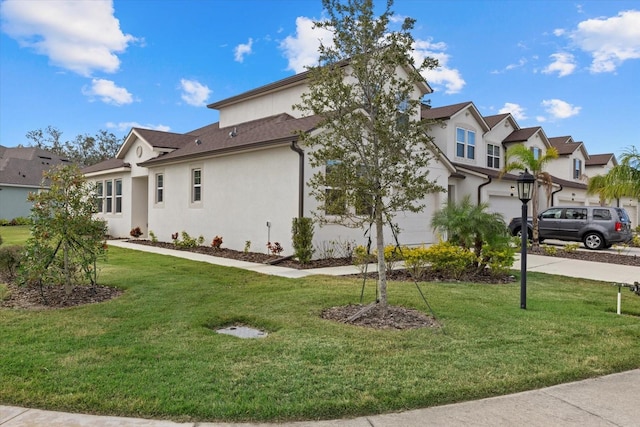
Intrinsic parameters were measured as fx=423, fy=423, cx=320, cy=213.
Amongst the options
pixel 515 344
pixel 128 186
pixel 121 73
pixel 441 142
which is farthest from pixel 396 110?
pixel 121 73

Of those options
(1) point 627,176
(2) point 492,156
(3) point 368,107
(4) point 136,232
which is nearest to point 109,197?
(4) point 136,232

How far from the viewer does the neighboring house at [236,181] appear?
12.6 meters

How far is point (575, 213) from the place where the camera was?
1767cm

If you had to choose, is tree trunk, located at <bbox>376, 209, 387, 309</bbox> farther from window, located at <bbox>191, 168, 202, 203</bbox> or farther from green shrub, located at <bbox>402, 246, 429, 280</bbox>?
window, located at <bbox>191, 168, 202, 203</bbox>

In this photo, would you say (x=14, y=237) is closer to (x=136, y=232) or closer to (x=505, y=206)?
(x=136, y=232)

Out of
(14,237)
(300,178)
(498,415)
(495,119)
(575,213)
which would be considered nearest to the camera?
(498,415)

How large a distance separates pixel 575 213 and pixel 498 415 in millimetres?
17233

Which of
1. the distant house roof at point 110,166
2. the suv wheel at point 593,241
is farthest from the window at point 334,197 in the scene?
the distant house roof at point 110,166

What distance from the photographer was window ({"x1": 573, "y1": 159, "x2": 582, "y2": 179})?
96.8ft

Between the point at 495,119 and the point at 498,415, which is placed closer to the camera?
the point at 498,415

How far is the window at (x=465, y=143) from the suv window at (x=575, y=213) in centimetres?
594

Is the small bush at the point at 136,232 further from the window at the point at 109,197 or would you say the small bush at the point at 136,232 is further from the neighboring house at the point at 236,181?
the window at the point at 109,197

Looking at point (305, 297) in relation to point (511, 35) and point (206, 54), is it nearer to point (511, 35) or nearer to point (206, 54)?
point (511, 35)

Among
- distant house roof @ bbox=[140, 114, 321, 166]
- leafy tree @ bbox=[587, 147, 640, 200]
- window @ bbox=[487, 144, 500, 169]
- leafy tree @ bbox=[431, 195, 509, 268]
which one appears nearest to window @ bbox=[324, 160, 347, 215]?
leafy tree @ bbox=[431, 195, 509, 268]
